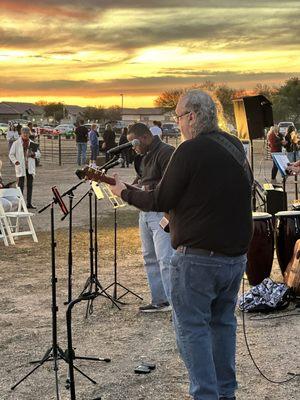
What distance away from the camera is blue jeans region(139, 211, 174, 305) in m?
6.16

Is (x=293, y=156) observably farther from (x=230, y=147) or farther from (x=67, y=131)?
(x=67, y=131)

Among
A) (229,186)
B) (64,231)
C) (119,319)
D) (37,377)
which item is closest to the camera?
(229,186)

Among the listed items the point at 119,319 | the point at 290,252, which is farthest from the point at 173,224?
the point at 290,252

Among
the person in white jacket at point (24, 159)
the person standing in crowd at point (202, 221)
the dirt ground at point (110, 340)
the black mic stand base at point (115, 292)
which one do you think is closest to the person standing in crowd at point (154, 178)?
the dirt ground at point (110, 340)

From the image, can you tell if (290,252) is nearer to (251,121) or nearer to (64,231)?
(251,121)

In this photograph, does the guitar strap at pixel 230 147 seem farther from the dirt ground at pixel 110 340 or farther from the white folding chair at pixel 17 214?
the white folding chair at pixel 17 214

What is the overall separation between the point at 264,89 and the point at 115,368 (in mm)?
69836

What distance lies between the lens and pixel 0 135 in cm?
6888

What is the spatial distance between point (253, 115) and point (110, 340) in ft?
18.2

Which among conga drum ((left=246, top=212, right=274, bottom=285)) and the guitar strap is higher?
the guitar strap

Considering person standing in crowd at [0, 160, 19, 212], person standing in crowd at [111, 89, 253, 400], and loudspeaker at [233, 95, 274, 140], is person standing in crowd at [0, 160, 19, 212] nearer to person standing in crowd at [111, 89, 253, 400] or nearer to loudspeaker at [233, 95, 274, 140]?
loudspeaker at [233, 95, 274, 140]

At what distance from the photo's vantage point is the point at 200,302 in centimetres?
367

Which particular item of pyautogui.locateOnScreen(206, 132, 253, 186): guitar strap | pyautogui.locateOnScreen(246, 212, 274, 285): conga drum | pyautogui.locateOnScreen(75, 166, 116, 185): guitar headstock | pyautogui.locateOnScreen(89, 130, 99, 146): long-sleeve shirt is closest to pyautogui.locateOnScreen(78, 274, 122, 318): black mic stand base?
pyautogui.locateOnScreen(246, 212, 274, 285): conga drum

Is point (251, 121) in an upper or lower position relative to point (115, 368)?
upper
